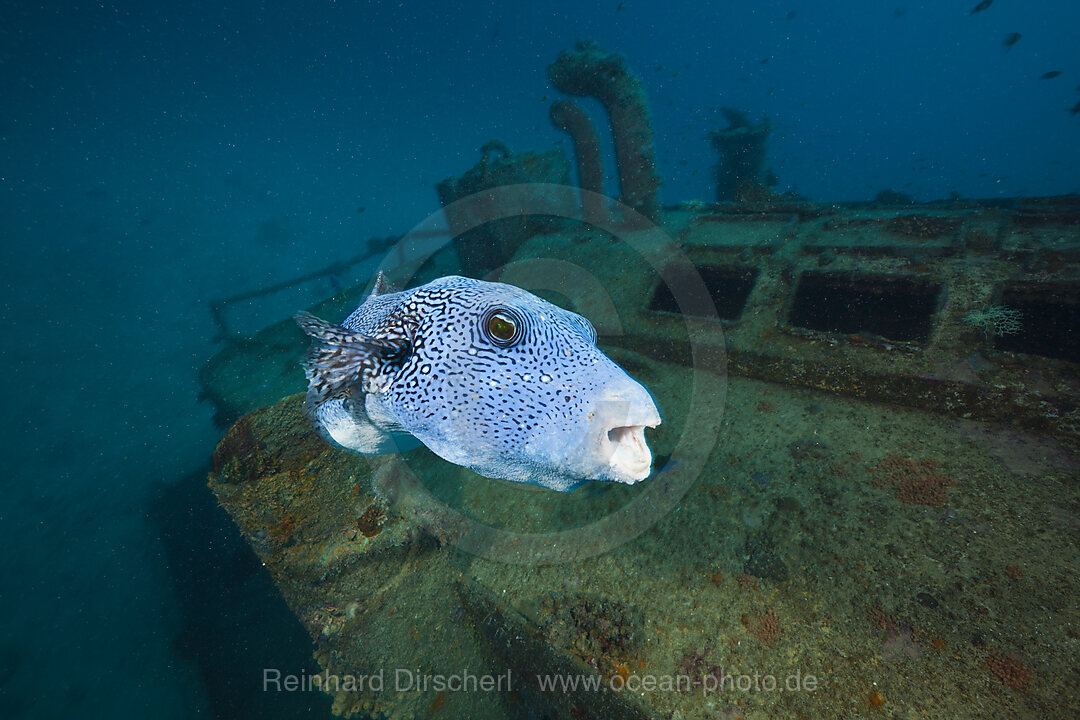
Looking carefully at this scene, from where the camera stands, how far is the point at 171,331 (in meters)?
43.6

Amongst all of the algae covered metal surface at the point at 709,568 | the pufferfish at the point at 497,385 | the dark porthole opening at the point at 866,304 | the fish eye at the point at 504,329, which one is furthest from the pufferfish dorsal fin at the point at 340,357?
the dark porthole opening at the point at 866,304

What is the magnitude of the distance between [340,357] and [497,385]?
0.74 metres

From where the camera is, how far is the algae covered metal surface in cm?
219

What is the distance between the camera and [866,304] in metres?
4.92

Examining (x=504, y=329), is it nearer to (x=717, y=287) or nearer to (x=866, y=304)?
(x=717, y=287)

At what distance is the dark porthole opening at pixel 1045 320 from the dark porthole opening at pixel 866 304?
0.61 meters

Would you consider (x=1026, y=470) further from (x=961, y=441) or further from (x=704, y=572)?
(x=704, y=572)

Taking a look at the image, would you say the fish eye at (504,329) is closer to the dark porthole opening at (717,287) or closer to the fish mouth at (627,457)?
the fish mouth at (627,457)

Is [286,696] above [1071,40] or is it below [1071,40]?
below

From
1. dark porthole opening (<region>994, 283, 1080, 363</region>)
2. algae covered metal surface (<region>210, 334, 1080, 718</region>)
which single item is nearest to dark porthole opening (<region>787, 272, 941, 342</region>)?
dark porthole opening (<region>994, 283, 1080, 363</region>)

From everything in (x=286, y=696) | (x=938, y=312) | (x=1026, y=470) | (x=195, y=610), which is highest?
(x=938, y=312)

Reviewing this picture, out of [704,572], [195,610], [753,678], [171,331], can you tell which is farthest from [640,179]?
[171,331]

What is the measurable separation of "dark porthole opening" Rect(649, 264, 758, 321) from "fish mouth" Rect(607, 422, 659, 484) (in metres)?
4.48

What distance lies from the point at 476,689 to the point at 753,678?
2481 millimetres
